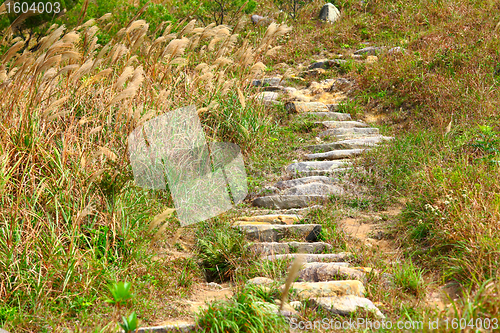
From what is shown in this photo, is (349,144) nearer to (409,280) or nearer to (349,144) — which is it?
(349,144)

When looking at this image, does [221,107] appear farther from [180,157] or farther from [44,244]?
[44,244]

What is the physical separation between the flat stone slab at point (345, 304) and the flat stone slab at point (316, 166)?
2.87 meters

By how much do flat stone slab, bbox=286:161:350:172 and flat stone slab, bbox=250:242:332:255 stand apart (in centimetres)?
184

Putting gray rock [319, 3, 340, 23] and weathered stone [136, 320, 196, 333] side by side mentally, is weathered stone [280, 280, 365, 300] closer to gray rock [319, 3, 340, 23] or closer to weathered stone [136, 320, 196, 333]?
weathered stone [136, 320, 196, 333]

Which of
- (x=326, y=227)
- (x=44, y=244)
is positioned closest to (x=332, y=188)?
(x=326, y=227)

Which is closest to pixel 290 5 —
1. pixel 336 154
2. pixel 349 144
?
pixel 349 144

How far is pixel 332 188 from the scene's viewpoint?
517 cm

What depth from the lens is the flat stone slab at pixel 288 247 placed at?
390cm

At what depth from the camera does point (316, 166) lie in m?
5.79

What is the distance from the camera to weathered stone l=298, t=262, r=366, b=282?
11.1 feet

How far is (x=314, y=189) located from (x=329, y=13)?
30.2ft

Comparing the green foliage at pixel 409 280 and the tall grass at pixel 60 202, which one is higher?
the tall grass at pixel 60 202

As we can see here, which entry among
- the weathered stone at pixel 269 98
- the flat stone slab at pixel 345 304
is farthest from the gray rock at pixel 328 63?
the flat stone slab at pixel 345 304

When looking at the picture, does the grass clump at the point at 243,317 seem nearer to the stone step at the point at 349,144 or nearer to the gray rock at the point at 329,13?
the stone step at the point at 349,144
